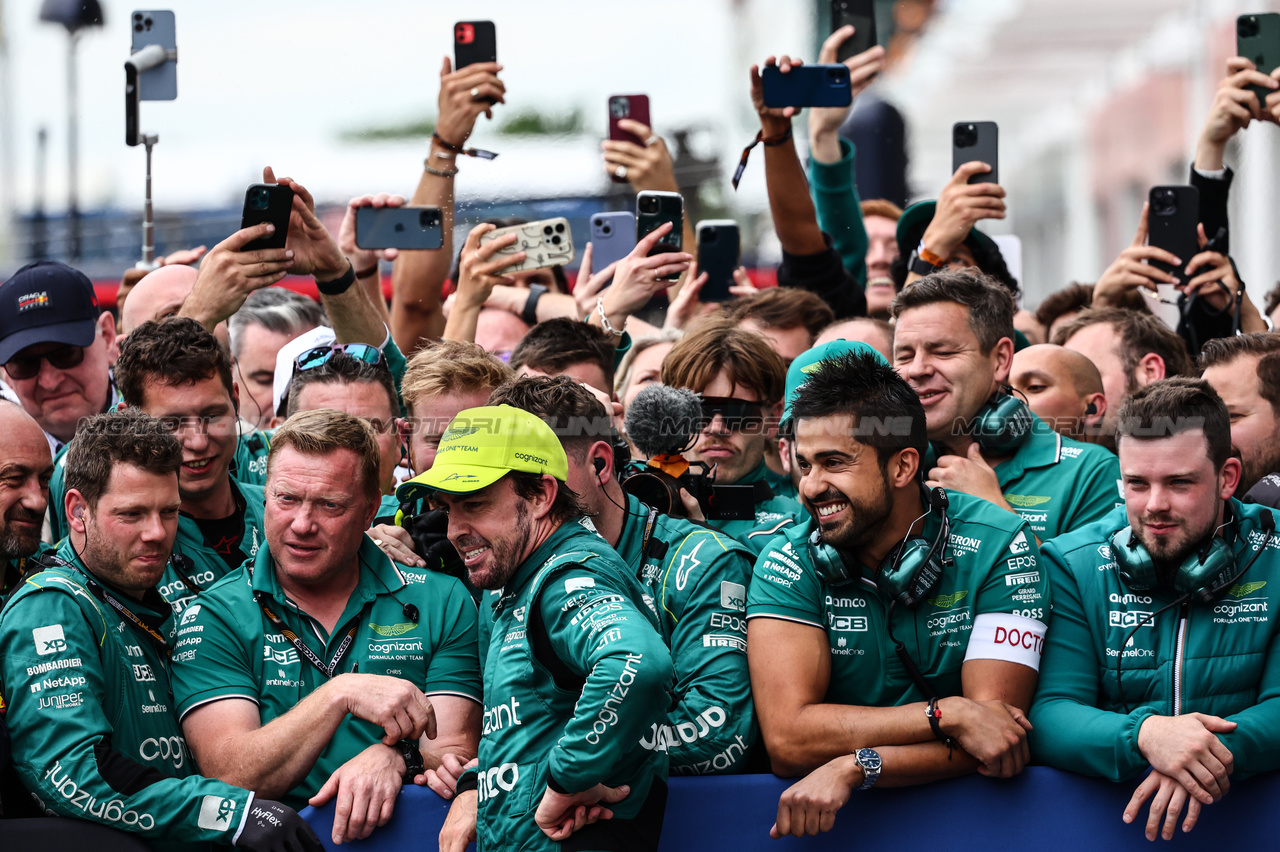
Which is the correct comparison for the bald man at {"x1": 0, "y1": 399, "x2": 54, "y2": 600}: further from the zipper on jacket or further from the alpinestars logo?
the zipper on jacket

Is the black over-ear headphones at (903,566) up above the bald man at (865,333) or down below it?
below

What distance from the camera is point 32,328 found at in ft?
15.5

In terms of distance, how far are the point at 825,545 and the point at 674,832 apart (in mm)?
844

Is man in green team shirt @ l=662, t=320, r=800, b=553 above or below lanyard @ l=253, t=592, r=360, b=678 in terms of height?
above

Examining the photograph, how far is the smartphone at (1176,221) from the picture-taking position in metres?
5.32

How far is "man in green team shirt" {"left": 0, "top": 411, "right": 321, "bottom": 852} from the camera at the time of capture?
3215 mm

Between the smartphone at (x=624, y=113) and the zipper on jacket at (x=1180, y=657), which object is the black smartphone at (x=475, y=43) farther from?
the zipper on jacket at (x=1180, y=657)

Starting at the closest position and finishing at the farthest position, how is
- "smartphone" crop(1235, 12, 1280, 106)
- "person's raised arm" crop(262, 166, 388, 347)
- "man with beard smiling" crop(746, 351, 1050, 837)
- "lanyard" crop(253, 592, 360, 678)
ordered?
"man with beard smiling" crop(746, 351, 1050, 837) < "lanyard" crop(253, 592, 360, 678) < "person's raised arm" crop(262, 166, 388, 347) < "smartphone" crop(1235, 12, 1280, 106)

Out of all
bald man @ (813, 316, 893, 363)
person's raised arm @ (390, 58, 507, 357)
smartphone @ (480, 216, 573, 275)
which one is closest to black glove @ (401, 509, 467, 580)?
smartphone @ (480, 216, 573, 275)

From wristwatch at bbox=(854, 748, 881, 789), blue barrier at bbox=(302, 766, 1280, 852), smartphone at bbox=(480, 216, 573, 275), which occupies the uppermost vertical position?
smartphone at bbox=(480, 216, 573, 275)

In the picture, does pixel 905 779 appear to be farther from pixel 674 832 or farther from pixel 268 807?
pixel 268 807

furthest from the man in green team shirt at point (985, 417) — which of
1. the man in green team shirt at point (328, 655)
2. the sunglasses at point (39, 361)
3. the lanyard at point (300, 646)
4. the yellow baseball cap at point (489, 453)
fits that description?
the sunglasses at point (39, 361)

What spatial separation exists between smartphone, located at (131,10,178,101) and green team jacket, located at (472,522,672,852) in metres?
2.88

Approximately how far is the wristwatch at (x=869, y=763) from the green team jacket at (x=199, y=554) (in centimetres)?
181
